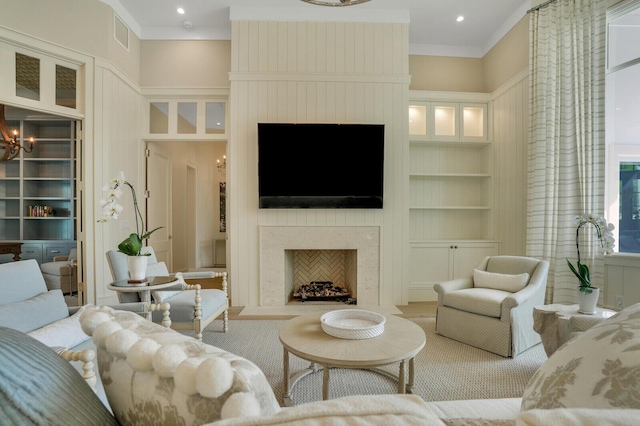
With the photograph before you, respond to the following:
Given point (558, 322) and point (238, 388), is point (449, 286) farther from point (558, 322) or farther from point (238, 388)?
point (238, 388)

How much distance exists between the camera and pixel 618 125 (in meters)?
3.13

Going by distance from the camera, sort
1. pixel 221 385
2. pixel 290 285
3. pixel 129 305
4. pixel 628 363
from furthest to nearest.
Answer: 1. pixel 290 285
2. pixel 129 305
3. pixel 628 363
4. pixel 221 385

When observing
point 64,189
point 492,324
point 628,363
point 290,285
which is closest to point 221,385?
point 628,363

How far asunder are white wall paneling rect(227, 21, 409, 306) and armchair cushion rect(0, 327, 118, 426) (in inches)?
133

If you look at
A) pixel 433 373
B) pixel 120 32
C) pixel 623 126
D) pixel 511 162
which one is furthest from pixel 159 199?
pixel 623 126

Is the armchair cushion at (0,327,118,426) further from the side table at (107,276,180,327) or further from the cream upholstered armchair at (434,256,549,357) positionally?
the cream upholstered armchair at (434,256,549,357)

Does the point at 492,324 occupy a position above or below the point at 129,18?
below

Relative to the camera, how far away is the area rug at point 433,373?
79.8 inches

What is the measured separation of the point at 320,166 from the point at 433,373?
97.7 inches

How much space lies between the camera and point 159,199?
474cm

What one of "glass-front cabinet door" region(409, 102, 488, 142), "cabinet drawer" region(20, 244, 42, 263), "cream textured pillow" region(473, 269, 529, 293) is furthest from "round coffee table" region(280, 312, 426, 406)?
"cabinet drawer" region(20, 244, 42, 263)

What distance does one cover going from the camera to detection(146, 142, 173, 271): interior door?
14.8ft

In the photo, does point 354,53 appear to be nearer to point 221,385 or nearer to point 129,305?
point 129,305

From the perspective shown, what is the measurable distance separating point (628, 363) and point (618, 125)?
3687mm
